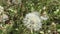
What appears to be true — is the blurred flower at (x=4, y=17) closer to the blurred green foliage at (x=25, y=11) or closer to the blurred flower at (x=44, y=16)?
the blurred green foliage at (x=25, y=11)

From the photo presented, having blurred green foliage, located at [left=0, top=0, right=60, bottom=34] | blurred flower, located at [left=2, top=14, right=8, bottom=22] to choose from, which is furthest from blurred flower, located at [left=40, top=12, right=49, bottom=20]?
blurred flower, located at [left=2, top=14, right=8, bottom=22]

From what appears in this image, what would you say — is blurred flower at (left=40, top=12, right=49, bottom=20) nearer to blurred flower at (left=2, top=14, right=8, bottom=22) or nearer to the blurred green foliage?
the blurred green foliage

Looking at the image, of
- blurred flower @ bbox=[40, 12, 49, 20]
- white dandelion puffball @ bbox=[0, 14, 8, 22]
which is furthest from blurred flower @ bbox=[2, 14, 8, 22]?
blurred flower @ bbox=[40, 12, 49, 20]

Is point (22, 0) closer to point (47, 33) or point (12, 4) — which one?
point (12, 4)

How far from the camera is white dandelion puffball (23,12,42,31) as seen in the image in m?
2.60

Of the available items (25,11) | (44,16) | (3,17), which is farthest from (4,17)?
(44,16)

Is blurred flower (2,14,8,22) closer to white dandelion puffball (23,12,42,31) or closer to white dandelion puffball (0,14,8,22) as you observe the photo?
white dandelion puffball (0,14,8,22)

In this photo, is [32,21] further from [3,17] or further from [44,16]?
[3,17]

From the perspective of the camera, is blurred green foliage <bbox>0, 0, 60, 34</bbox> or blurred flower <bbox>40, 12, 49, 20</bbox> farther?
blurred flower <bbox>40, 12, 49, 20</bbox>

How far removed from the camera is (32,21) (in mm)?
2621

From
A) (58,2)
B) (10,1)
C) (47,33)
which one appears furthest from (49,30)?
(10,1)

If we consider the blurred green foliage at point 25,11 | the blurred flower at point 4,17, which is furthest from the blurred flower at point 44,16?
the blurred flower at point 4,17

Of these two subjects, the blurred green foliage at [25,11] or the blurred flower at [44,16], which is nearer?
the blurred green foliage at [25,11]

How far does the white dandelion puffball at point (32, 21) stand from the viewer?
260 cm
